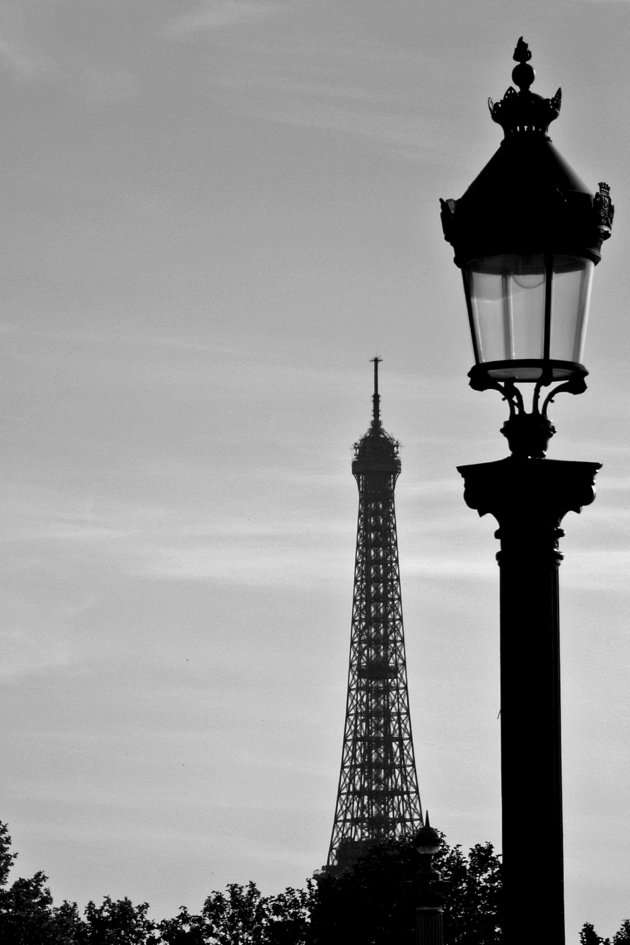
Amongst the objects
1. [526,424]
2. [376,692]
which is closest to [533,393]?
[526,424]

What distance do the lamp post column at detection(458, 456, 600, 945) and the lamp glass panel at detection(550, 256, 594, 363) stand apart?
0.71 metres

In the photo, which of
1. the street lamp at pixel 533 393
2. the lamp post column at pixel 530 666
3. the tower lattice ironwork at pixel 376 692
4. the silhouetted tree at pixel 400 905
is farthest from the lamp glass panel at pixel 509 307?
the tower lattice ironwork at pixel 376 692

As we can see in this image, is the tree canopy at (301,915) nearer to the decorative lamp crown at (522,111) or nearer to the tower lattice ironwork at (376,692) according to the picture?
the tower lattice ironwork at (376,692)

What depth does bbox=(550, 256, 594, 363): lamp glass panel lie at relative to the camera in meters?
12.6

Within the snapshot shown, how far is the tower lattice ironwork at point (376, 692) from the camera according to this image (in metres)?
176

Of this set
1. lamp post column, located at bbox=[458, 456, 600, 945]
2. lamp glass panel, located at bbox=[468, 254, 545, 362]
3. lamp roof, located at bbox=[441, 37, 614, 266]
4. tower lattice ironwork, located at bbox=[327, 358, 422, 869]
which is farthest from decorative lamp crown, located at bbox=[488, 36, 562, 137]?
tower lattice ironwork, located at bbox=[327, 358, 422, 869]

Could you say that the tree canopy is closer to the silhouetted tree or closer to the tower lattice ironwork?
the silhouetted tree

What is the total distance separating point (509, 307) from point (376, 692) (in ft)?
554

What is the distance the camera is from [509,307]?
1258 cm

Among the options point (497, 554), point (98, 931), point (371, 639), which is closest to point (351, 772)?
point (371, 639)

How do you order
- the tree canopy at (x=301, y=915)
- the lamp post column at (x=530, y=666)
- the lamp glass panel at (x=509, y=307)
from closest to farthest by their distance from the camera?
the lamp glass panel at (x=509, y=307)
the lamp post column at (x=530, y=666)
the tree canopy at (x=301, y=915)

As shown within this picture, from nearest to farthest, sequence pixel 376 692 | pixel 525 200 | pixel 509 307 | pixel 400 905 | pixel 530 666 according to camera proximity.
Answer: pixel 509 307 < pixel 525 200 < pixel 530 666 < pixel 400 905 < pixel 376 692

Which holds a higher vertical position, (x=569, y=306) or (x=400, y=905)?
(x=400, y=905)

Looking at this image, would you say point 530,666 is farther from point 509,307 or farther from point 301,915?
point 301,915
